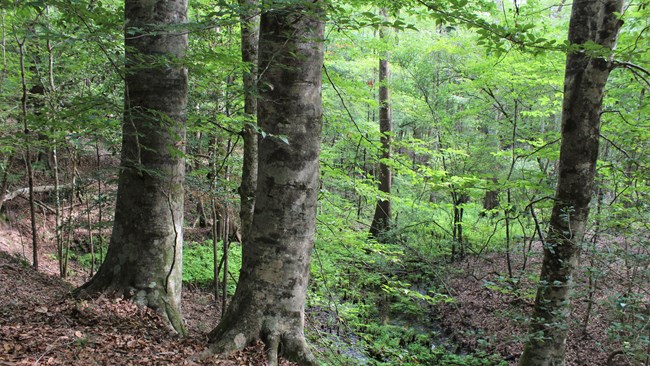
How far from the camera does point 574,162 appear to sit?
5.10 meters

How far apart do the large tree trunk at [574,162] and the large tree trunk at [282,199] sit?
3279mm

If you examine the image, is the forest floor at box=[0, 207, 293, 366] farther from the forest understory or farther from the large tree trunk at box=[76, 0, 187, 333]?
the large tree trunk at box=[76, 0, 187, 333]

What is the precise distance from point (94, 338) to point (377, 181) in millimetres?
6108

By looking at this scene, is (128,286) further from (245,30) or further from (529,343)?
(529,343)

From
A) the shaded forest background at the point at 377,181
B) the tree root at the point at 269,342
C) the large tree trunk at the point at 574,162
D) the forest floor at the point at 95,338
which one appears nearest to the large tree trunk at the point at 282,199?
the tree root at the point at 269,342

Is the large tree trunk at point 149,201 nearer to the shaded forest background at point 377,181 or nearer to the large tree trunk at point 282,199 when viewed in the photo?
the shaded forest background at point 377,181

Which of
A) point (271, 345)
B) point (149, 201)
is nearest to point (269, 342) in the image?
point (271, 345)

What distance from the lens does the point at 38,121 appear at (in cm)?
358

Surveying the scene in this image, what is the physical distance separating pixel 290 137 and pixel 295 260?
3.48 ft

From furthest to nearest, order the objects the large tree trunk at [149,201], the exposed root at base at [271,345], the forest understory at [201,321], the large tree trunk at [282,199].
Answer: the large tree trunk at [149,201]
the large tree trunk at [282,199]
the exposed root at base at [271,345]
the forest understory at [201,321]

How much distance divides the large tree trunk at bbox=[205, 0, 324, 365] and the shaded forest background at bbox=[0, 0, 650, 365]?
17.0 inches

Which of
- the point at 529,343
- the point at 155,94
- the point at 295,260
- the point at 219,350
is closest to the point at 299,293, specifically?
the point at 295,260

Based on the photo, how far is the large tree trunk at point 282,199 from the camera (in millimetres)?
3375

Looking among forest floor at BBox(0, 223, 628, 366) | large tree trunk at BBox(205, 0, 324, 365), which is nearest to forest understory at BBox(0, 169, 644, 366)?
forest floor at BBox(0, 223, 628, 366)
